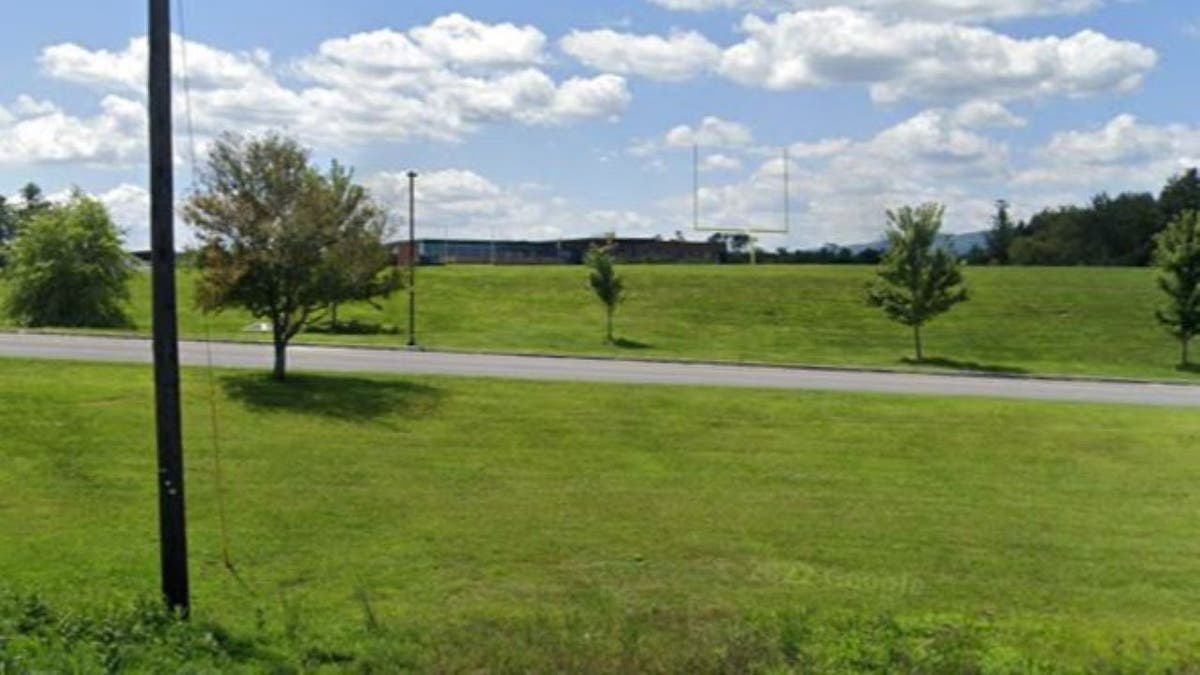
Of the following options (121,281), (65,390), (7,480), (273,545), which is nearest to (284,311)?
(65,390)

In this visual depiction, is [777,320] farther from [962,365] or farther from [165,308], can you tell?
[165,308]

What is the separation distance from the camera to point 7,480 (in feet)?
49.7

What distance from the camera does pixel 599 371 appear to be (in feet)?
97.8

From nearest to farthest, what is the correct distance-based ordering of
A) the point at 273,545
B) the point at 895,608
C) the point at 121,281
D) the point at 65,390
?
1. the point at 895,608
2. the point at 273,545
3. the point at 65,390
4. the point at 121,281

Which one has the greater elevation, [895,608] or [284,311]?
[284,311]

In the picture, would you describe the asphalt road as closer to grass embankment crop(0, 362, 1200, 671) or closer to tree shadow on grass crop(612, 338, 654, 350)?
grass embankment crop(0, 362, 1200, 671)

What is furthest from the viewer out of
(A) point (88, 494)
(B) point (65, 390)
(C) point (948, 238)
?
(C) point (948, 238)

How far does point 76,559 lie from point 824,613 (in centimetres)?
743

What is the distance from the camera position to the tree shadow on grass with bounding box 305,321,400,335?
141 ft

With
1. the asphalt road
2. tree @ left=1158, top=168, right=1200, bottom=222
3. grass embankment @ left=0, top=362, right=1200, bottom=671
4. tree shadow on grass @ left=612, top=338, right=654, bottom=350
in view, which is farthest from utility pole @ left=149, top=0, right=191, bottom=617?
tree @ left=1158, top=168, right=1200, bottom=222

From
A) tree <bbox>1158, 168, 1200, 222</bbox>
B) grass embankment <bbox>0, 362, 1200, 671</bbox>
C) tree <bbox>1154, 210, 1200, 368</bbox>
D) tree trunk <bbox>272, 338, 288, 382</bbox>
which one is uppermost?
tree <bbox>1158, 168, 1200, 222</bbox>

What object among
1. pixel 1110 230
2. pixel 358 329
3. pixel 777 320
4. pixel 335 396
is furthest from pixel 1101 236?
pixel 335 396

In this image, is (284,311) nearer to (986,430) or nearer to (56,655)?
(986,430)

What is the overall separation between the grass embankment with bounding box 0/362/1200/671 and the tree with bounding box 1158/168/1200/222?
300ft
